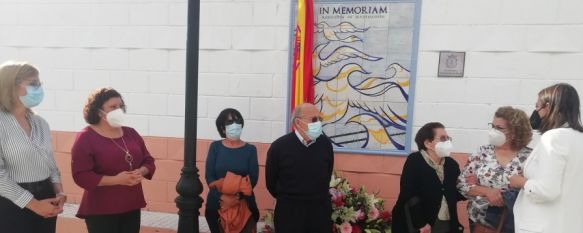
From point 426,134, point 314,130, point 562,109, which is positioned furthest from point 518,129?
point 314,130

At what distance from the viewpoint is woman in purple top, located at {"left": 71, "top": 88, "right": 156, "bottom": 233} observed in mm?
2975

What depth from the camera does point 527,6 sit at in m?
4.04

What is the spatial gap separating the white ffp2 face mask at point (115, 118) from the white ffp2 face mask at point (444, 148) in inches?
92.1

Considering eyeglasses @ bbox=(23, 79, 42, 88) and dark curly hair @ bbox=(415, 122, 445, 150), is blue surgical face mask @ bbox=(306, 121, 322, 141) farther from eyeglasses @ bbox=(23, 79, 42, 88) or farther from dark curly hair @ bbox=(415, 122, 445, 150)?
eyeglasses @ bbox=(23, 79, 42, 88)

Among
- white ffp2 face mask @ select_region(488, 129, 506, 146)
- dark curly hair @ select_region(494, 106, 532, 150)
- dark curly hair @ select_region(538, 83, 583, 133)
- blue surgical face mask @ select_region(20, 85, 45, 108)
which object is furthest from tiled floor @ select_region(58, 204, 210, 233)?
dark curly hair @ select_region(538, 83, 583, 133)

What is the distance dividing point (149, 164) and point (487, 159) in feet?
8.45

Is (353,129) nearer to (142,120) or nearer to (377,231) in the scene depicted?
(377,231)

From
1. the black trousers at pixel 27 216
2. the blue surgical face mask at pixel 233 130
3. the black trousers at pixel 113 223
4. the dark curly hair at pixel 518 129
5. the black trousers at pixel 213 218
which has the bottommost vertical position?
the black trousers at pixel 213 218

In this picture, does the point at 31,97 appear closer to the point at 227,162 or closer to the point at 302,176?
the point at 227,162

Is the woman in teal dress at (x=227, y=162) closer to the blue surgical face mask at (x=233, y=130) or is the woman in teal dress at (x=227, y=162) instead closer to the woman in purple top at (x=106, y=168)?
the blue surgical face mask at (x=233, y=130)

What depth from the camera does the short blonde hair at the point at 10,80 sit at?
2.71 m

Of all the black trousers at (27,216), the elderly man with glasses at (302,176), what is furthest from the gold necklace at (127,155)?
the elderly man with glasses at (302,176)

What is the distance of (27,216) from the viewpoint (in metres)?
2.77

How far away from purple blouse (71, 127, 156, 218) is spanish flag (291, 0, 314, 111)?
6.03 feet
